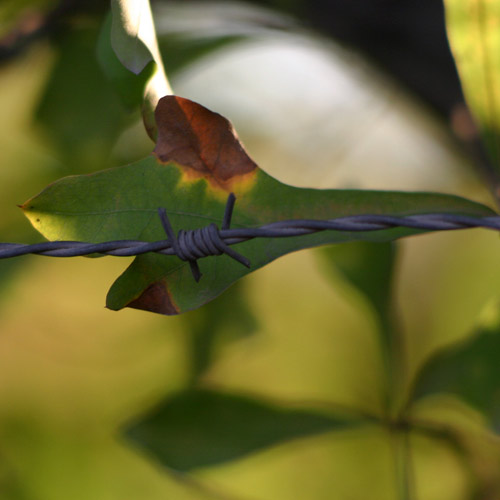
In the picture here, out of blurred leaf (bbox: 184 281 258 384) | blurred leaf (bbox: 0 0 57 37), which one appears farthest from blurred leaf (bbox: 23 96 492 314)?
blurred leaf (bbox: 0 0 57 37)

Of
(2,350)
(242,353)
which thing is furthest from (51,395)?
(242,353)

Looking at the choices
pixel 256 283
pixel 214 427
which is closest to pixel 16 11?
pixel 256 283

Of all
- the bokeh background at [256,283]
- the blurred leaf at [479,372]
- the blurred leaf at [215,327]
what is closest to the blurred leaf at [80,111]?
the bokeh background at [256,283]

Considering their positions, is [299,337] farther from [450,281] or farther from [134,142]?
[134,142]

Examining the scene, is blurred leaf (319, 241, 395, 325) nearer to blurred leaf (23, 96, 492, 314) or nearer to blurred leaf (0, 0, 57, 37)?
blurred leaf (23, 96, 492, 314)

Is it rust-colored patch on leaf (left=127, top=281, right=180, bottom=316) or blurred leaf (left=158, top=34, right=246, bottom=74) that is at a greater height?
blurred leaf (left=158, top=34, right=246, bottom=74)

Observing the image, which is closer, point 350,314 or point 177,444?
point 177,444

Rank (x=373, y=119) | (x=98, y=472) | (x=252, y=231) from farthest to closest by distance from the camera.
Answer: (x=373, y=119) < (x=98, y=472) < (x=252, y=231)
